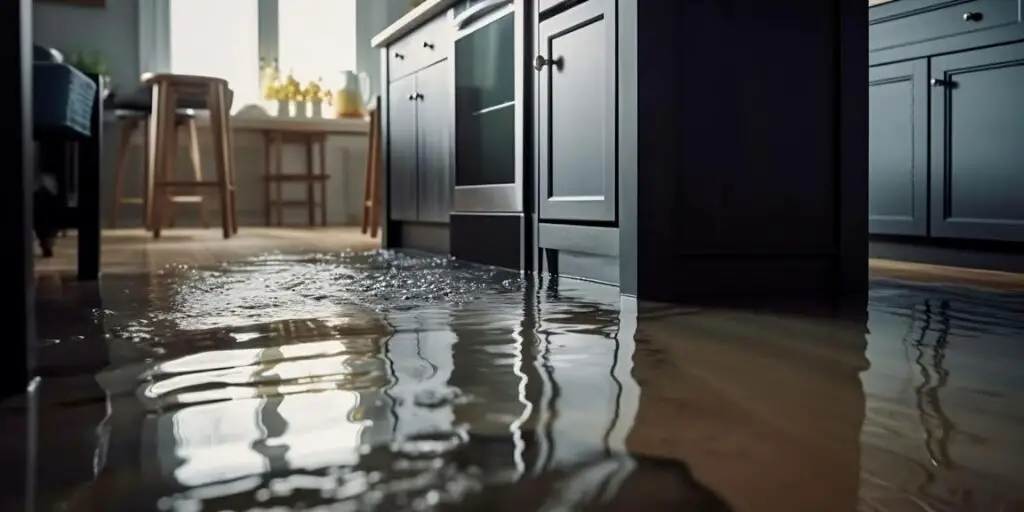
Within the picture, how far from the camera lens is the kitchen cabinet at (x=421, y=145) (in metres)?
3.49

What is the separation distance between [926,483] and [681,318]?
1019mm

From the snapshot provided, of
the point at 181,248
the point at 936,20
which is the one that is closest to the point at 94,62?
the point at 181,248

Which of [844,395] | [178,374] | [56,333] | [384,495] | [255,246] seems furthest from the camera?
[255,246]

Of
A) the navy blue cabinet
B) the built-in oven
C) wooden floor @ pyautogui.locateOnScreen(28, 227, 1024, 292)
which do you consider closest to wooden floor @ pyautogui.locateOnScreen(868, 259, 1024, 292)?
wooden floor @ pyautogui.locateOnScreen(28, 227, 1024, 292)

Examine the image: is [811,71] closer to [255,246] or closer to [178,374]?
[178,374]

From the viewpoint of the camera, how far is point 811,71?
7.27ft

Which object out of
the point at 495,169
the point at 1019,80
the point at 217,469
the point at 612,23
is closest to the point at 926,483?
the point at 217,469

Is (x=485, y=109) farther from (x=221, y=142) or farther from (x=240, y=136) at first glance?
(x=240, y=136)

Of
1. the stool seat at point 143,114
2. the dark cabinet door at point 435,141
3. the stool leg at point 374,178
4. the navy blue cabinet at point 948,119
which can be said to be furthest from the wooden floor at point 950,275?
the stool seat at point 143,114

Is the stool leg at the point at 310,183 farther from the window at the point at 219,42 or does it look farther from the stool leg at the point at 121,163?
the stool leg at the point at 121,163

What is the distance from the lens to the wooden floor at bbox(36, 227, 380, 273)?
10.6ft

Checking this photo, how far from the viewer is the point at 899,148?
343 cm

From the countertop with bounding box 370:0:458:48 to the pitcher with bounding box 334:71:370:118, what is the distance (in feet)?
10.2

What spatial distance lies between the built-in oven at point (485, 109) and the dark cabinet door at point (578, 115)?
226mm
